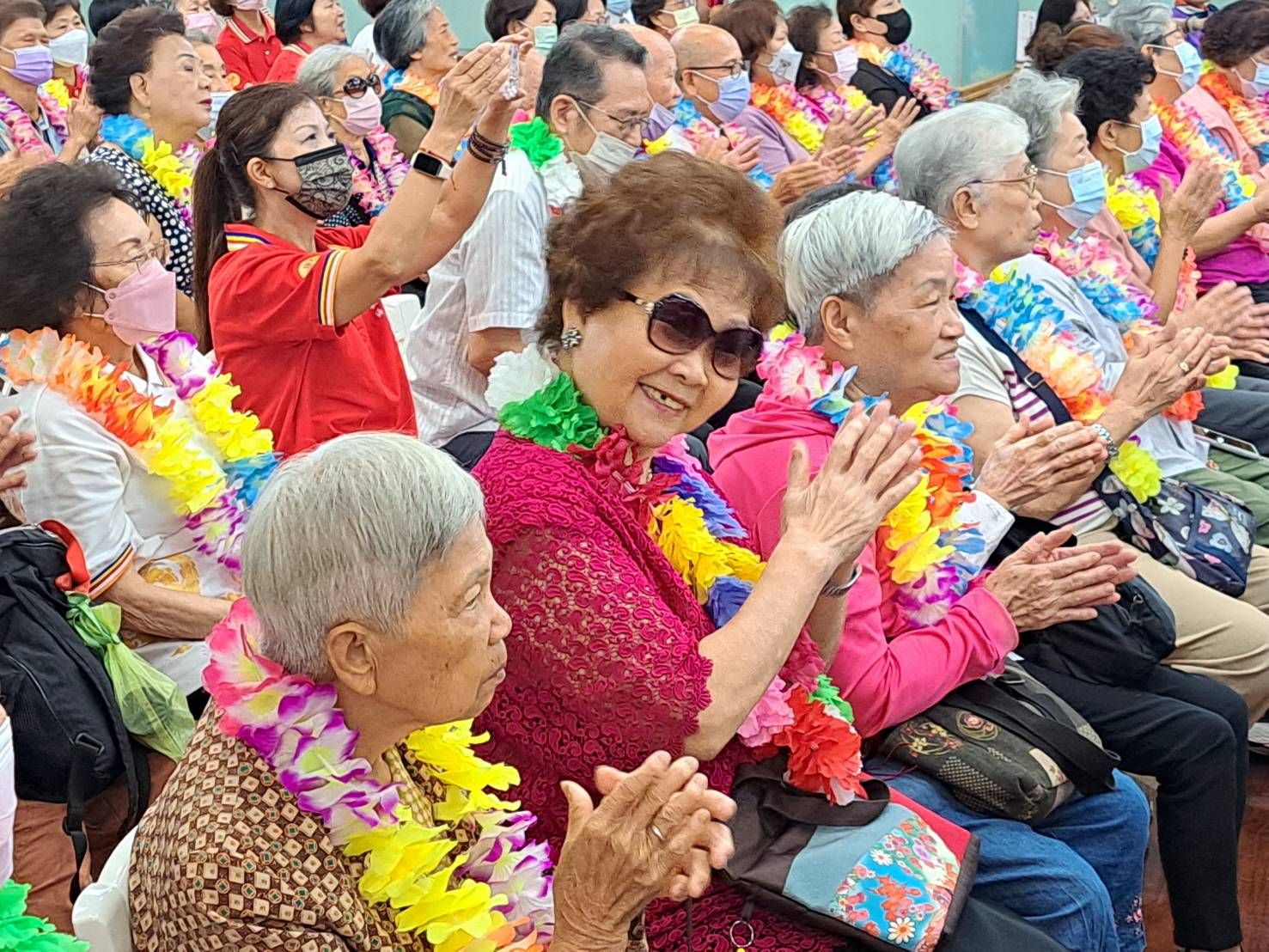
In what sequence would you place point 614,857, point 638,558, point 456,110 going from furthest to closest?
point 456,110 → point 638,558 → point 614,857

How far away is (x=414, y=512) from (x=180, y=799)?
0.36m

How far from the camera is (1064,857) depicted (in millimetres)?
2203

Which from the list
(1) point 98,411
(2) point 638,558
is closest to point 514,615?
(2) point 638,558

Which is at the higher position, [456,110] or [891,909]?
[456,110]

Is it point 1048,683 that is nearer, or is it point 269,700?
point 269,700

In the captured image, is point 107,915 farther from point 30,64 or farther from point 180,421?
point 30,64

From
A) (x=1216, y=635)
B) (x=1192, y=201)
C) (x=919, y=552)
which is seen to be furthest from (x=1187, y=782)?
(x=1192, y=201)

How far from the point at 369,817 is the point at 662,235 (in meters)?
0.86

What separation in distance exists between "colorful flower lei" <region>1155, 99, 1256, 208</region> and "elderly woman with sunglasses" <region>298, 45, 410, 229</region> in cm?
272

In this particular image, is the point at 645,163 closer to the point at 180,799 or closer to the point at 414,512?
the point at 414,512

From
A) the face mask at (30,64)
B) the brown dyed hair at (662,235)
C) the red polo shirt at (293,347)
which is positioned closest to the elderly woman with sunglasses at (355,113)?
the face mask at (30,64)

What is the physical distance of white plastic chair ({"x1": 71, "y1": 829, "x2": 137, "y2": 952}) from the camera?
1.49m

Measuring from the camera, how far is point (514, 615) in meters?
1.75

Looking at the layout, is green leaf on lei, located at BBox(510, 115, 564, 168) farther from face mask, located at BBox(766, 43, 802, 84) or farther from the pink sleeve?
face mask, located at BBox(766, 43, 802, 84)
